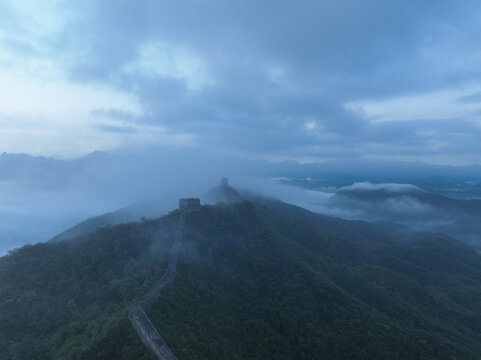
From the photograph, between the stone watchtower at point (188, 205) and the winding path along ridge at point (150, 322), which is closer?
the winding path along ridge at point (150, 322)

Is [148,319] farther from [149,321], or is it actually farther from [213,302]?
[213,302]

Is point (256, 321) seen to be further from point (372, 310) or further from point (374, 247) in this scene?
point (374, 247)

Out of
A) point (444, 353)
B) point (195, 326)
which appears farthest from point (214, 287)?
point (444, 353)

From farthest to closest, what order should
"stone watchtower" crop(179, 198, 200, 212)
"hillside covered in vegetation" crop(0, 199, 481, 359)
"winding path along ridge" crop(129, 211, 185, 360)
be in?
"stone watchtower" crop(179, 198, 200, 212) < "hillside covered in vegetation" crop(0, 199, 481, 359) < "winding path along ridge" crop(129, 211, 185, 360)

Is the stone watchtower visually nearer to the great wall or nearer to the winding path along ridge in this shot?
the great wall

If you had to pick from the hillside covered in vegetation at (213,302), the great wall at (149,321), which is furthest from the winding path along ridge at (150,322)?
the hillside covered in vegetation at (213,302)

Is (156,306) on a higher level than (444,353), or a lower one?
higher

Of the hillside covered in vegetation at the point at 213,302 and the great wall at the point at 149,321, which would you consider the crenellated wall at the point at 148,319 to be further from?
the hillside covered in vegetation at the point at 213,302

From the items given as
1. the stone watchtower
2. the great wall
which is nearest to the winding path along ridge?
the great wall
